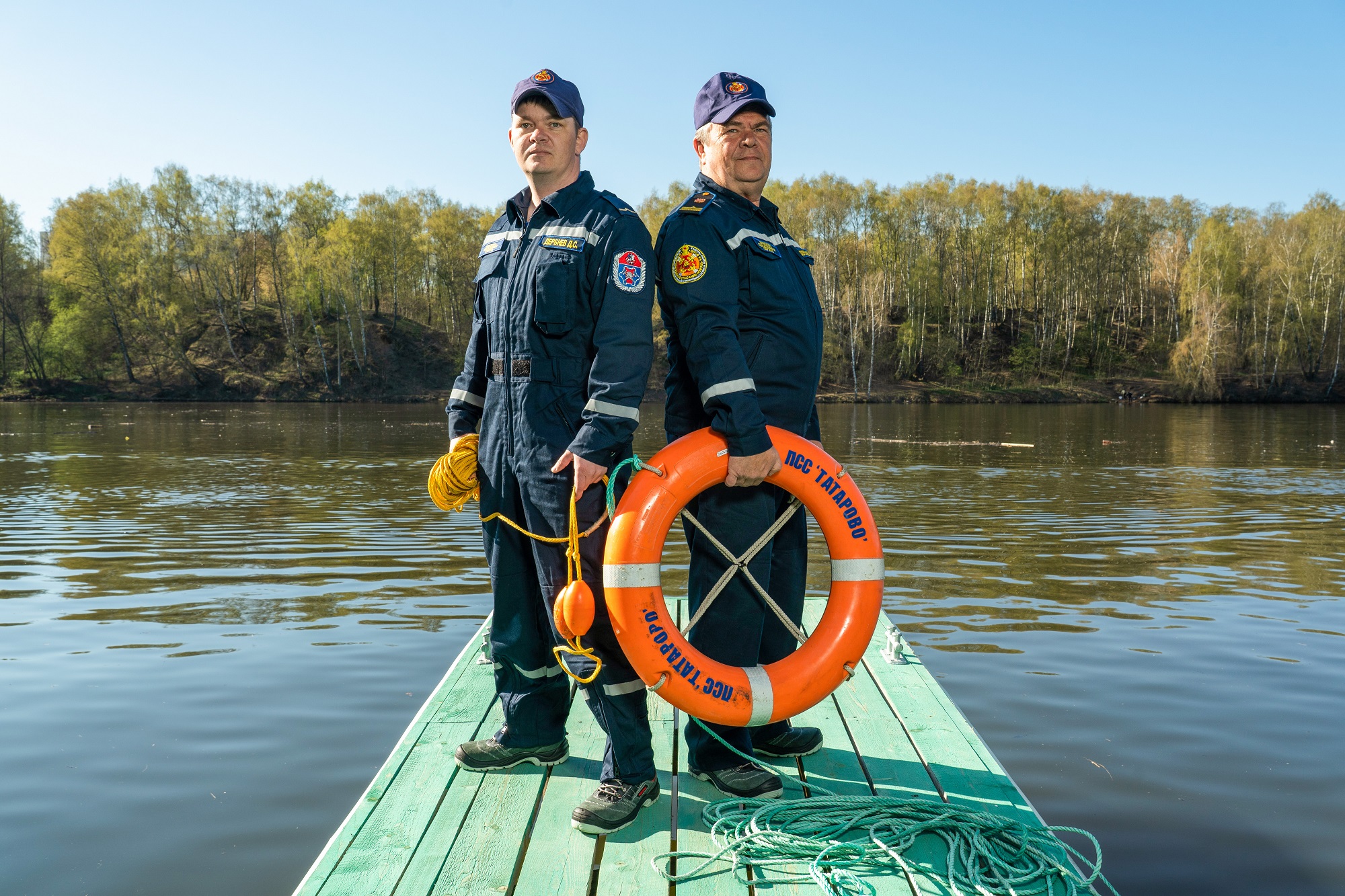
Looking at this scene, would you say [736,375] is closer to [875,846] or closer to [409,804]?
[875,846]

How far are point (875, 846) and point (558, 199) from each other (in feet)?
5.88

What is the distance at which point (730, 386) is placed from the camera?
2.35 m

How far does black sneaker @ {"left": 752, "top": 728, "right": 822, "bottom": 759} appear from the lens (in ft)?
8.75

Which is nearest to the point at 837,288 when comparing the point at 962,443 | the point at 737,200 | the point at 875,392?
the point at 875,392

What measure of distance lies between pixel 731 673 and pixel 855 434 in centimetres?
1866

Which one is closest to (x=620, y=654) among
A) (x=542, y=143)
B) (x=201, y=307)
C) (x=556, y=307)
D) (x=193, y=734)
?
(x=556, y=307)

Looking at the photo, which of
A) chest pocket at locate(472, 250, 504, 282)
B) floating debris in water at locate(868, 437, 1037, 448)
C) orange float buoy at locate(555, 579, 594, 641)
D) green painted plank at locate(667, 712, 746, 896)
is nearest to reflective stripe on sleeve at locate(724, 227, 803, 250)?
chest pocket at locate(472, 250, 504, 282)

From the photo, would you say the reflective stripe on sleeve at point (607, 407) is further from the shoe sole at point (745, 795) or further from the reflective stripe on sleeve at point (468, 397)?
the shoe sole at point (745, 795)

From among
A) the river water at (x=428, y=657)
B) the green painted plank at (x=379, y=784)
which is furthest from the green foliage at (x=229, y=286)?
the green painted plank at (x=379, y=784)

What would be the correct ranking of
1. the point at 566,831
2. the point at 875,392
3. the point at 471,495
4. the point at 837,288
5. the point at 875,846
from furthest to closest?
the point at 837,288, the point at 875,392, the point at 471,495, the point at 566,831, the point at 875,846

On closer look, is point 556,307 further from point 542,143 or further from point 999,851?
point 999,851

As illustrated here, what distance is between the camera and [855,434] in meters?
20.6

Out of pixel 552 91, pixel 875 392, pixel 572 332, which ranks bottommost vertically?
pixel 572 332

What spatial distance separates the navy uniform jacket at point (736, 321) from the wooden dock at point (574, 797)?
93cm
